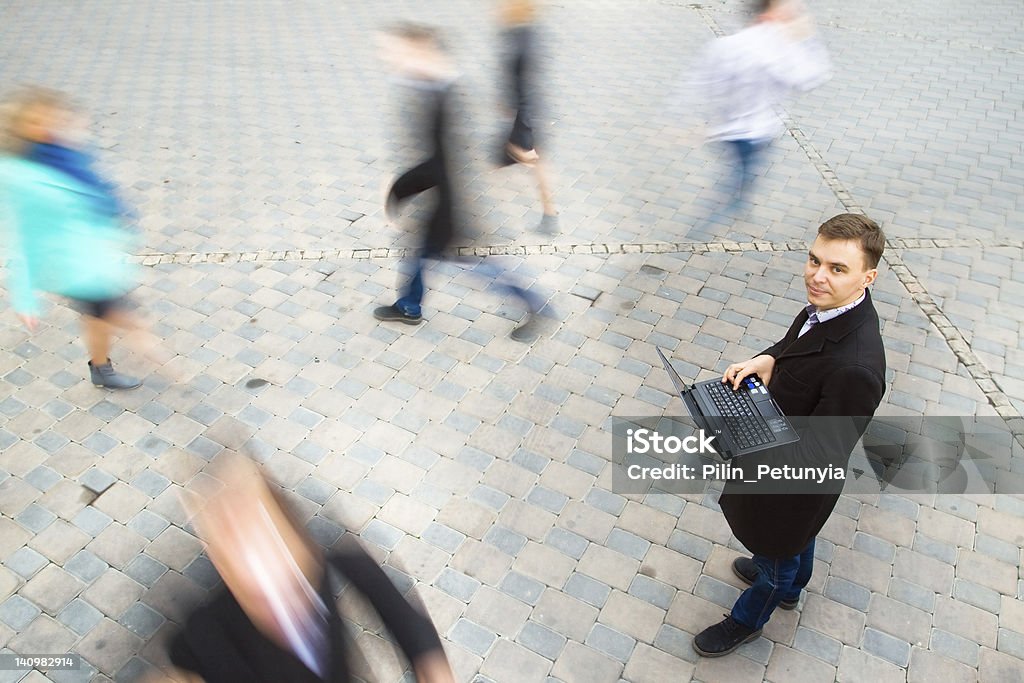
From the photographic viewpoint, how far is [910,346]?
539 cm

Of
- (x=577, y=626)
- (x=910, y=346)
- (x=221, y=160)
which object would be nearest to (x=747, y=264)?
(x=910, y=346)

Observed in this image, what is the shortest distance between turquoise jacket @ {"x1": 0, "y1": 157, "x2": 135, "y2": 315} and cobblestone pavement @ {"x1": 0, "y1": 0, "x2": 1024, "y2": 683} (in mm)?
829

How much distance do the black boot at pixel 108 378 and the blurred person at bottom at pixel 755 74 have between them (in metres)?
4.48

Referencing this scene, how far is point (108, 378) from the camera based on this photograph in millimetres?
4832

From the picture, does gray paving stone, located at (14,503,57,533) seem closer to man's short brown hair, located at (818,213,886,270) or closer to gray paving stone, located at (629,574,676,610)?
gray paving stone, located at (629,574,676,610)

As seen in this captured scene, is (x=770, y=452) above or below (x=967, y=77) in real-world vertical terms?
above

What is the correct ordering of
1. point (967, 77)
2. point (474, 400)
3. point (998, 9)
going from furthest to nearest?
point (998, 9)
point (967, 77)
point (474, 400)

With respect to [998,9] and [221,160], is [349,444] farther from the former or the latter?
[998,9]

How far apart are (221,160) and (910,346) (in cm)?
644

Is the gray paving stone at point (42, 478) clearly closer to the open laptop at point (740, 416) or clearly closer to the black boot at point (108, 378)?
the black boot at point (108, 378)

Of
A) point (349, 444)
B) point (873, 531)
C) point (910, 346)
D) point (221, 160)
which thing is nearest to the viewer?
point (873, 531)

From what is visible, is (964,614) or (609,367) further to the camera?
(609,367)

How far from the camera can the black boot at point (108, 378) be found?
190 inches

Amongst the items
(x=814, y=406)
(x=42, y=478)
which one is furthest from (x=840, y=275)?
(x=42, y=478)
